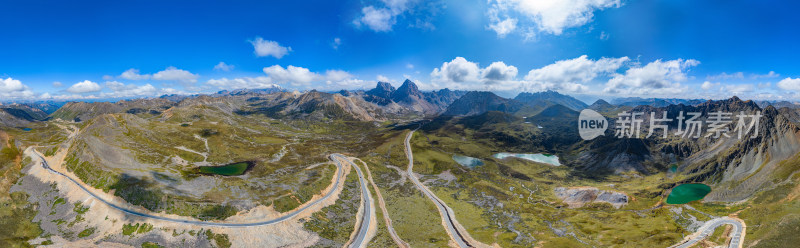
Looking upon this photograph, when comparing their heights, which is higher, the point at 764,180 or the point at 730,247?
the point at 764,180

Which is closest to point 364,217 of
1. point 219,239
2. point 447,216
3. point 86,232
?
point 447,216

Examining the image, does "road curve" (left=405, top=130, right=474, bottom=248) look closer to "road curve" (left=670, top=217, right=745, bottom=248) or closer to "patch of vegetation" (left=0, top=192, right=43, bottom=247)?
"road curve" (left=670, top=217, right=745, bottom=248)

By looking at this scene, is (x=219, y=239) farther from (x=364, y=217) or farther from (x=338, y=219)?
(x=364, y=217)

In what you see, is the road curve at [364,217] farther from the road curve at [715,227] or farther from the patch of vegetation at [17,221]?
the road curve at [715,227]

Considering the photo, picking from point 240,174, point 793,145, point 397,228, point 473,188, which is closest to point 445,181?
point 473,188

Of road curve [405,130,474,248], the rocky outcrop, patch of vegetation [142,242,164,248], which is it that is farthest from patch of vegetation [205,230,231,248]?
the rocky outcrop

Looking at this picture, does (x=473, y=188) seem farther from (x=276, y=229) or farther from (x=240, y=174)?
(x=240, y=174)
